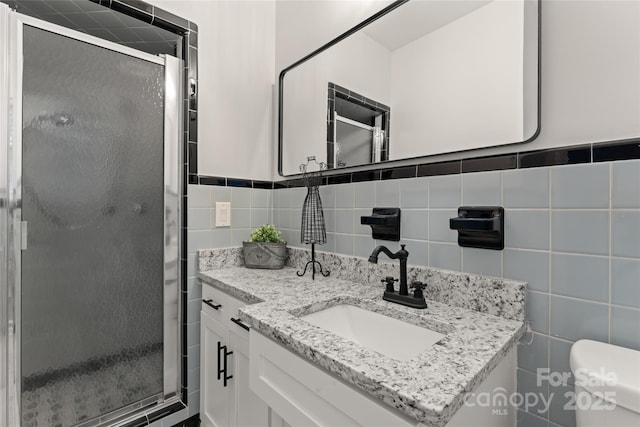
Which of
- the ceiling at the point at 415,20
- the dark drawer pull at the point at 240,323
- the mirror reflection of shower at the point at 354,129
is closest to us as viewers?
the ceiling at the point at 415,20

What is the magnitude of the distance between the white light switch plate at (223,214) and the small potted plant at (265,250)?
151 millimetres

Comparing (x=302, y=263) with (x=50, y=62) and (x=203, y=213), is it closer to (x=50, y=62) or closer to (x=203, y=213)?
(x=203, y=213)

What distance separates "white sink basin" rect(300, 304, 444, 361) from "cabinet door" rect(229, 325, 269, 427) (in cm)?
34

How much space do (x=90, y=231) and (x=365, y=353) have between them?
1.23 meters

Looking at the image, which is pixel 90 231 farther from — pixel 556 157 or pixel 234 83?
pixel 556 157

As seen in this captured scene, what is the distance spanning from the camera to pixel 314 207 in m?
1.37

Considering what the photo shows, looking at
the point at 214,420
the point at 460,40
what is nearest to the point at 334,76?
the point at 460,40

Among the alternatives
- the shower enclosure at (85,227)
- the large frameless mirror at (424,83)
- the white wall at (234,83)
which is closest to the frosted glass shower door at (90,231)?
the shower enclosure at (85,227)

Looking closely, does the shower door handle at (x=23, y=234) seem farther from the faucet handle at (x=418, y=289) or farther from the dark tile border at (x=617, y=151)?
the dark tile border at (x=617, y=151)

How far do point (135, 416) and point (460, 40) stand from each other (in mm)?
2031

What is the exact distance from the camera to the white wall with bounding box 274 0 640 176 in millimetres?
683

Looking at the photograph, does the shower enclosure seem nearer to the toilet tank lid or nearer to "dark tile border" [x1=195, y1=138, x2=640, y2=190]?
"dark tile border" [x1=195, y1=138, x2=640, y2=190]

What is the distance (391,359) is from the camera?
602mm

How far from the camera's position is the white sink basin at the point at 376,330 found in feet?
2.77
